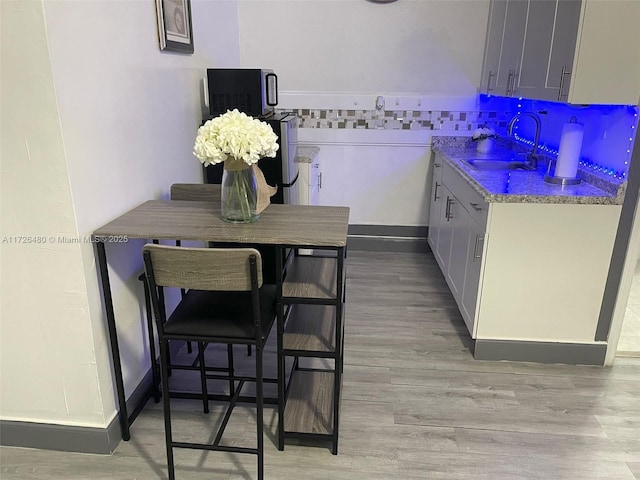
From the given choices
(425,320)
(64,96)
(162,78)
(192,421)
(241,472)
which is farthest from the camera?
(425,320)

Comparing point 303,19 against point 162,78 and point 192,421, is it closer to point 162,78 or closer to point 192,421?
point 162,78

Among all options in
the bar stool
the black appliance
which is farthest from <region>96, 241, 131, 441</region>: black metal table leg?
the black appliance

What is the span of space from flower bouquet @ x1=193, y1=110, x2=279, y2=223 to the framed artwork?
92cm

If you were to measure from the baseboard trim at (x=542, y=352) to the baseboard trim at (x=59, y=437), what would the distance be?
1914 mm

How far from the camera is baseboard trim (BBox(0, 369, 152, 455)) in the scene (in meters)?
2.00

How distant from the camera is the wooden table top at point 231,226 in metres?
1.73

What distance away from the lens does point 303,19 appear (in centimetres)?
394

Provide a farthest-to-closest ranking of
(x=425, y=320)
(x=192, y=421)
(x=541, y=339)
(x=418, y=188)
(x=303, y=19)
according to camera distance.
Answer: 1. (x=418, y=188)
2. (x=303, y=19)
3. (x=425, y=320)
4. (x=541, y=339)
5. (x=192, y=421)

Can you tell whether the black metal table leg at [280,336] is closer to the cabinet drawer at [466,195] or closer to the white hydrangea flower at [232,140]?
the white hydrangea flower at [232,140]

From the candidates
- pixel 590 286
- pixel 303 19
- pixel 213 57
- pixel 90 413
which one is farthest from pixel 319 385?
pixel 303 19

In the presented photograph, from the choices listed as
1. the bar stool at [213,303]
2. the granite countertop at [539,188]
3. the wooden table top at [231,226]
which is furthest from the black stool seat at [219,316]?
the granite countertop at [539,188]

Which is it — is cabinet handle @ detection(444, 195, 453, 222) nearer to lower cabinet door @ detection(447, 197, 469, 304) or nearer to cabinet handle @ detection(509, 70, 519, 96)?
lower cabinet door @ detection(447, 197, 469, 304)

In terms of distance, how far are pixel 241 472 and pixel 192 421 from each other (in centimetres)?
41

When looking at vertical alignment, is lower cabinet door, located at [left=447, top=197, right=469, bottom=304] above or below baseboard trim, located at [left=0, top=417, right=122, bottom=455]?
above
